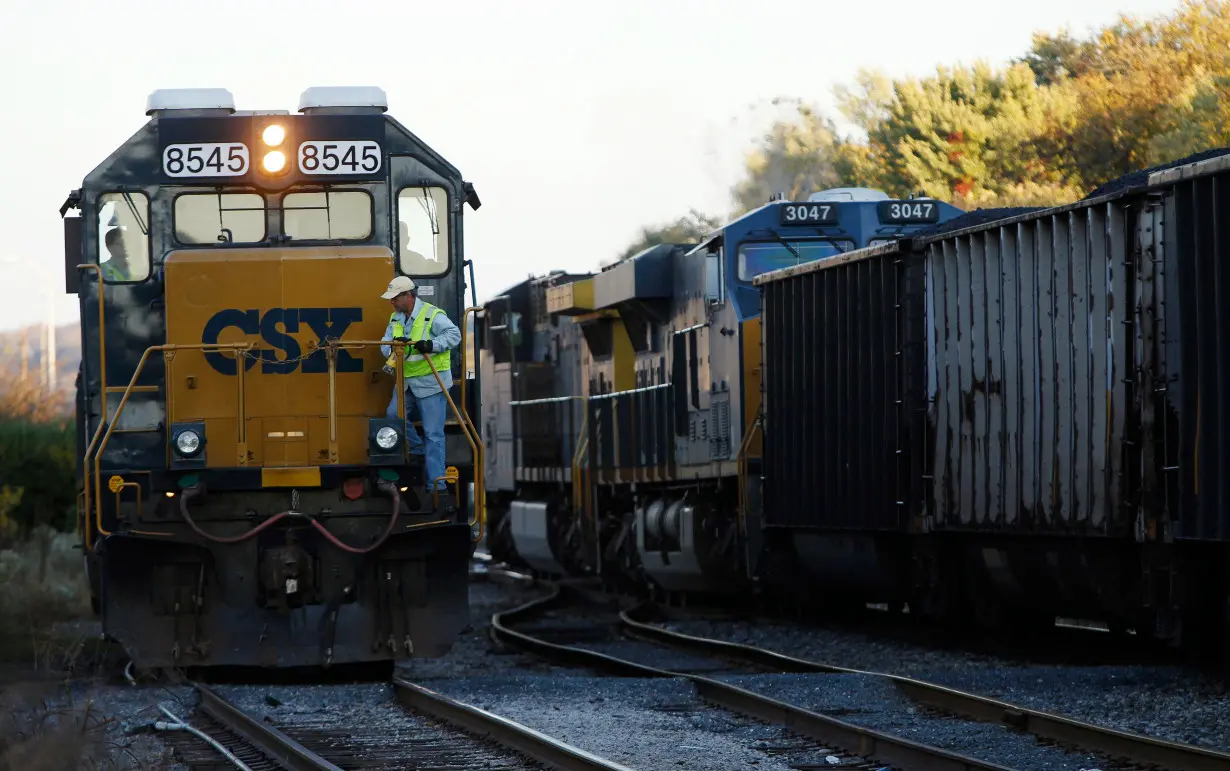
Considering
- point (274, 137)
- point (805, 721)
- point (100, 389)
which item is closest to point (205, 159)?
point (274, 137)

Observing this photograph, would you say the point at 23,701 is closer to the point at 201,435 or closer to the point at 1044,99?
the point at 201,435

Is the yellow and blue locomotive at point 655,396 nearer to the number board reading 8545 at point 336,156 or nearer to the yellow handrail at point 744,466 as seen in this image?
the yellow handrail at point 744,466

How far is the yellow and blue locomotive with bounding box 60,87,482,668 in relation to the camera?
11102mm

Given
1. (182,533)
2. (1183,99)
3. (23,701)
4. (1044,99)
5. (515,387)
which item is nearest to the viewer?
(23,701)

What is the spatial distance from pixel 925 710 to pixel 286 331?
4.60 meters

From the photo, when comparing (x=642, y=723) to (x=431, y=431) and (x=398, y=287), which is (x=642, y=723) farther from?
(x=398, y=287)

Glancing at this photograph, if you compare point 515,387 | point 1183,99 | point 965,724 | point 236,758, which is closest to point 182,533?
point 236,758

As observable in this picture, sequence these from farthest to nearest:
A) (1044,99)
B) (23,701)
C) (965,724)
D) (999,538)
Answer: (1044,99), (999,538), (965,724), (23,701)

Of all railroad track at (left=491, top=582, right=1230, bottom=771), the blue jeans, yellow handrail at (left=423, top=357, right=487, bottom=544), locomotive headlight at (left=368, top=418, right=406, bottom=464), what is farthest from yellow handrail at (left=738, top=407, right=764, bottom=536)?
locomotive headlight at (left=368, top=418, right=406, bottom=464)

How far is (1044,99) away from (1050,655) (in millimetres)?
30570

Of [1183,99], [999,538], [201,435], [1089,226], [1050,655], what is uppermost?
[1183,99]

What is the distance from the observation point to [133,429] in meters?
11.2

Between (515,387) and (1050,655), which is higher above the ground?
(515,387)

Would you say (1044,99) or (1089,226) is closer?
(1089,226)
